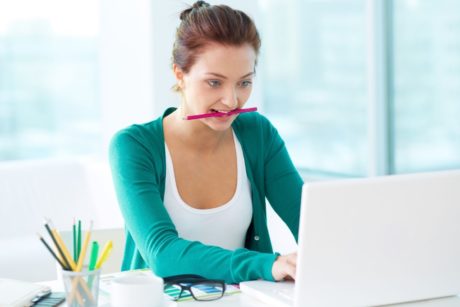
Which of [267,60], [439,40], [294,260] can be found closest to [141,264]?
[294,260]

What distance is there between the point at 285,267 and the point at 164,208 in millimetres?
440

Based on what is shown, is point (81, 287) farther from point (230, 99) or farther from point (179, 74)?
point (179, 74)

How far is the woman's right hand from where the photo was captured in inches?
65.1

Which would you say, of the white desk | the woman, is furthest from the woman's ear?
the white desk

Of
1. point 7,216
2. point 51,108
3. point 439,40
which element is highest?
point 439,40

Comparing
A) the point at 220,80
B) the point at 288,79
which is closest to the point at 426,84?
the point at 288,79

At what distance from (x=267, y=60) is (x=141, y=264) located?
350 cm

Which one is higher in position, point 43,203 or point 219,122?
point 219,122

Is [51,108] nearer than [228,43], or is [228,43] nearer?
[228,43]

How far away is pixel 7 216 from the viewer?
3.99 m

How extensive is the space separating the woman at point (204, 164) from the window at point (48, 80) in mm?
3837

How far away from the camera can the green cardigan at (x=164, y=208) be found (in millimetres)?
1786

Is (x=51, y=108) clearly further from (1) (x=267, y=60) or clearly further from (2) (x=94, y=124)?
(1) (x=267, y=60)

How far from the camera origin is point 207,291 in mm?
1687
